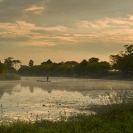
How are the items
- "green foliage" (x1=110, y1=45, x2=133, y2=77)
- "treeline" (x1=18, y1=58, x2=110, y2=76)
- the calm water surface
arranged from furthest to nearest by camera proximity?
1. "treeline" (x1=18, y1=58, x2=110, y2=76)
2. "green foliage" (x1=110, y1=45, x2=133, y2=77)
3. the calm water surface

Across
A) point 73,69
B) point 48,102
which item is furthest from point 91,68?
point 48,102

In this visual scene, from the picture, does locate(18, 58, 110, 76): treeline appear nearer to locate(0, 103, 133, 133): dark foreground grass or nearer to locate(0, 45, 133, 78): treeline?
locate(0, 45, 133, 78): treeline

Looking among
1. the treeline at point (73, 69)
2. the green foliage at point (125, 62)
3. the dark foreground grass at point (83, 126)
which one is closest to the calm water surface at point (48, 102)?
the dark foreground grass at point (83, 126)

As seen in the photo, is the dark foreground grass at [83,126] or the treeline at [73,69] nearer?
the dark foreground grass at [83,126]

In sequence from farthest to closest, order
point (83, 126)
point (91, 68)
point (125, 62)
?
point (91, 68)
point (125, 62)
point (83, 126)

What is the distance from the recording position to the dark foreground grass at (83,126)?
1277 cm

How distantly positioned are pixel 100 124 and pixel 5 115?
22.4 ft

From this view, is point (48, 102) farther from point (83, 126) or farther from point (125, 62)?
point (125, 62)

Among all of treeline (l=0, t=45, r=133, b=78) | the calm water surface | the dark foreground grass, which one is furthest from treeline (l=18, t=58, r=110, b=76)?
the dark foreground grass

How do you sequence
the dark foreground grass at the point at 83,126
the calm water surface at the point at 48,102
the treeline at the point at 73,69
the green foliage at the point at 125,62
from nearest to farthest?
the dark foreground grass at the point at 83,126, the calm water surface at the point at 48,102, the green foliage at the point at 125,62, the treeline at the point at 73,69

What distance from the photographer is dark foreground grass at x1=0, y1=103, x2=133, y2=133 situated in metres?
12.8

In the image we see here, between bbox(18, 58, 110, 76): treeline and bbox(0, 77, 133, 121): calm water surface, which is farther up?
bbox(18, 58, 110, 76): treeline

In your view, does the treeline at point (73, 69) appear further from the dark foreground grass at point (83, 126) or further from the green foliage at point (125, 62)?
the dark foreground grass at point (83, 126)

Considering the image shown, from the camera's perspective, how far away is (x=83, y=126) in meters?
13.6
